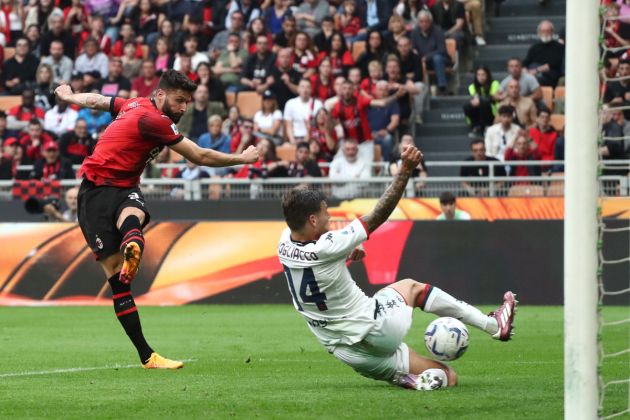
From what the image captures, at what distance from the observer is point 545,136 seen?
20.5 metres

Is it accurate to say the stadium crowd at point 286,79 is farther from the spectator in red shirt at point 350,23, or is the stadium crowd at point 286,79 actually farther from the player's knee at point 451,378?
the player's knee at point 451,378

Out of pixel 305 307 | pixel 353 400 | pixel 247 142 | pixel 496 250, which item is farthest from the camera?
pixel 247 142

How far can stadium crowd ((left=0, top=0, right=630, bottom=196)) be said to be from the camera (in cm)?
2102

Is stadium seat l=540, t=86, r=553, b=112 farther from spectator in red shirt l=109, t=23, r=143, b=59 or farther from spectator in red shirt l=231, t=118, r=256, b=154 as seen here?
spectator in red shirt l=109, t=23, r=143, b=59

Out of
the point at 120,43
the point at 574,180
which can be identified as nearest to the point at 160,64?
the point at 120,43

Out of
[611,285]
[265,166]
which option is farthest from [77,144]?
[611,285]

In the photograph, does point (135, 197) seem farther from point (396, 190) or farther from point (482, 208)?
point (482, 208)

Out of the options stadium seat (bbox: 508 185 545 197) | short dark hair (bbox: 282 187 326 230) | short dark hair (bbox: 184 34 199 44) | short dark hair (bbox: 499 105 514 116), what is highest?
short dark hair (bbox: 184 34 199 44)

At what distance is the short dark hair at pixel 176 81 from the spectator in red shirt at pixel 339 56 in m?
13.0

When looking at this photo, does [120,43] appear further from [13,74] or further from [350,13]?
[350,13]

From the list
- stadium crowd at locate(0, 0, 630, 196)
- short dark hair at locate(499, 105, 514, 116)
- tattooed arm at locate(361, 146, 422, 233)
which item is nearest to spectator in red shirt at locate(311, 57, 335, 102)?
stadium crowd at locate(0, 0, 630, 196)

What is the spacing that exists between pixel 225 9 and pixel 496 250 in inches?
425

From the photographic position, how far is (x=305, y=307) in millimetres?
8719

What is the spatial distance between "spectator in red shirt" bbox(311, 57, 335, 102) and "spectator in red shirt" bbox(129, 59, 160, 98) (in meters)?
3.39
